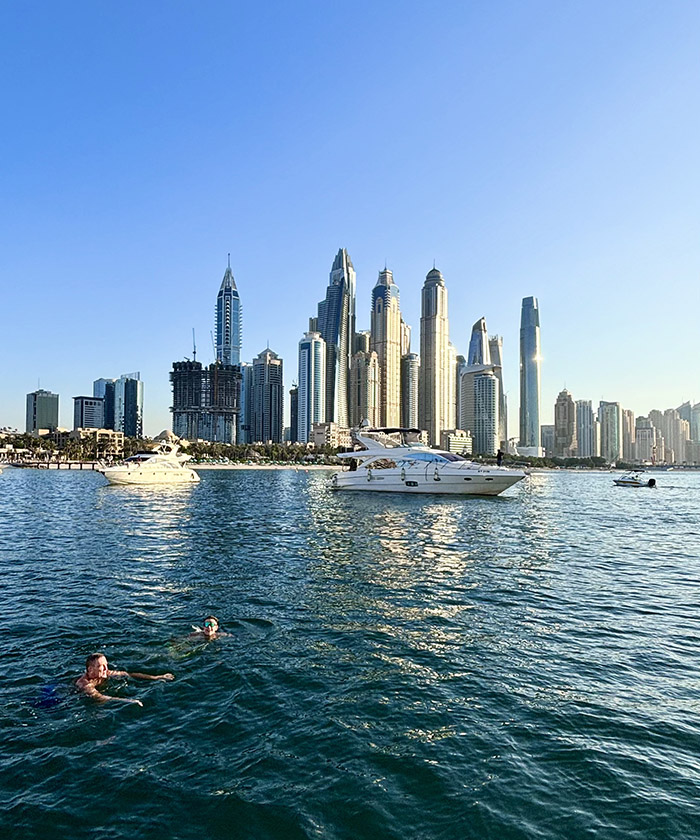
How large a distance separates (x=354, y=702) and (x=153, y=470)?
7456cm

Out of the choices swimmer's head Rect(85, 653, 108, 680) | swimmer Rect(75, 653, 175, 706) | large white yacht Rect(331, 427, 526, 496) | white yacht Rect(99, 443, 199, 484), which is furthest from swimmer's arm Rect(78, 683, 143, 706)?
white yacht Rect(99, 443, 199, 484)

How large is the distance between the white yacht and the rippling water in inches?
2125

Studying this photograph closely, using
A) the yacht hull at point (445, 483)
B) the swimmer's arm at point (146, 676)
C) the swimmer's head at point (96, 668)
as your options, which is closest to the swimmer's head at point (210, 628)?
the swimmer's arm at point (146, 676)

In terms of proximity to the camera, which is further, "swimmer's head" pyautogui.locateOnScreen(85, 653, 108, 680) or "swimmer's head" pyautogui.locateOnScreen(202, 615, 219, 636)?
"swimmer's head" pyautogui.locateOnScreen(202, 615, 219, 636)

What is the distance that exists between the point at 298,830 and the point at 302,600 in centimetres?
1118

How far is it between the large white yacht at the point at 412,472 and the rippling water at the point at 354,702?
117ft

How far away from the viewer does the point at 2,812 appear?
736 cm

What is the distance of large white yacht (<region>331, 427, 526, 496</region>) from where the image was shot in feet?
199

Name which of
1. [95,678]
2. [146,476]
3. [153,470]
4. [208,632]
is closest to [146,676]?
[95,678]

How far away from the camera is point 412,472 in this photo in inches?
2522

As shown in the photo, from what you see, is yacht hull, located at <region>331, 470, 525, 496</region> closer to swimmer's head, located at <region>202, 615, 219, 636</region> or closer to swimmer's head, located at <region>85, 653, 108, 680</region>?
swimmer's head, located at <region>202, 615, 219, 636</region>

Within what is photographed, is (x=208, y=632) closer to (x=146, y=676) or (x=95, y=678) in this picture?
(x=146, y=676)

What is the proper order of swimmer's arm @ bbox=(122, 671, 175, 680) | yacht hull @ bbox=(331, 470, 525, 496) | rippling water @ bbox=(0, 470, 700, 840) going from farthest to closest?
yacht hull @ bbox=(331, 470, 525, 496) < swimmer's arm @ bbox=(122, 671, 175, 680) < rippling water @ bbox=(0, 470, 700, 840)

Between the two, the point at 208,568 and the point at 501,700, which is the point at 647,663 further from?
the point at 208,568
